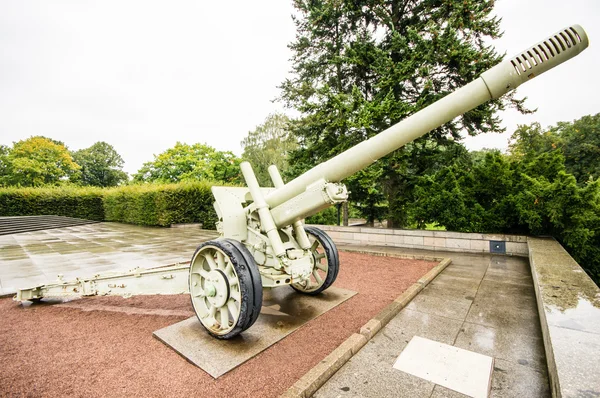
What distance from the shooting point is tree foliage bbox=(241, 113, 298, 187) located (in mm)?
22438

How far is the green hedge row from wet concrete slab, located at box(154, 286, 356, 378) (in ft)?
40.3

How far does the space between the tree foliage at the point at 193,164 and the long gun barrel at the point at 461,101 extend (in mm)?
24982

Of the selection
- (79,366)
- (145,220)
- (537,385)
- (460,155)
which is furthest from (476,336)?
(145,220)

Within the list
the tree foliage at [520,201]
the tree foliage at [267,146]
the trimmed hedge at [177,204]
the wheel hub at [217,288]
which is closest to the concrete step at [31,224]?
the trimmed hedge at [177,204]

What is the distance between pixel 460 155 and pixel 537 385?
8.04 metres

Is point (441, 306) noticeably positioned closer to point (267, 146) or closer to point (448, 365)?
point (448, 365)

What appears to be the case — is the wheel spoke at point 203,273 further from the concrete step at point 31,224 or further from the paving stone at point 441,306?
the concrete step at point 31,224

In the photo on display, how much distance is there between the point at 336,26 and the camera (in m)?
10.6

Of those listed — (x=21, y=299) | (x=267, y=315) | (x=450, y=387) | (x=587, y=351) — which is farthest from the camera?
(x=21, y=299)

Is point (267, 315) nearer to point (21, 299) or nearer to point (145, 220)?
point (21, 299)

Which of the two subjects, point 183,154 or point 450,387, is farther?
point 183,154

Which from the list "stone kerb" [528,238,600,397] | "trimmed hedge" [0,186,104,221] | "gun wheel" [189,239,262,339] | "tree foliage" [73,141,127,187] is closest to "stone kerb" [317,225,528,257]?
"stone kerb" [528,238,600,397]

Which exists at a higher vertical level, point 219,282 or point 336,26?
point 336,26

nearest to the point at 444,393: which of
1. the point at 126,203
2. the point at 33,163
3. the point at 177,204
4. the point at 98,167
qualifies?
the point at 177,204
